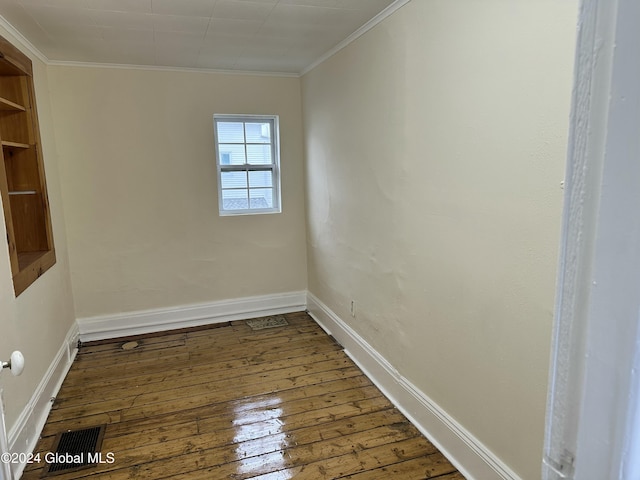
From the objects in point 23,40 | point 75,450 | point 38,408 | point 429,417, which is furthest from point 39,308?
point 429,417

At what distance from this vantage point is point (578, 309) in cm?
47

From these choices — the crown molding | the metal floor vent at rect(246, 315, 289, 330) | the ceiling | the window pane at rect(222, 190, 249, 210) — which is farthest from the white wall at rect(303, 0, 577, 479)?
the window pane at rect(222, 190, 249, 210)

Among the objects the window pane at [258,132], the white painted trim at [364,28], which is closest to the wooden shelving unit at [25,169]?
the window pane at [258,132]

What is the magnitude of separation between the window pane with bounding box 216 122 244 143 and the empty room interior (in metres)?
0.05

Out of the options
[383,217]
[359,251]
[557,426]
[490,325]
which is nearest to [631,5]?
[557,426]

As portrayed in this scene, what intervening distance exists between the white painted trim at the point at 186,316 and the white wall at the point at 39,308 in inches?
10.3

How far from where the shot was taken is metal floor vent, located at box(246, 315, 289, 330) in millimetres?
3951

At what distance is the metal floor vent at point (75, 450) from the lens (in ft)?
6.93

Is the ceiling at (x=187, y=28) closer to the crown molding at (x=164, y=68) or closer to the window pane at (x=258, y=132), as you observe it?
the crown molding at (x=164, y=68)

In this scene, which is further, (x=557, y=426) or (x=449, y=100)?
(x=449, y=100)

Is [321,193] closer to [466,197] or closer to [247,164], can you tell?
[247,164]

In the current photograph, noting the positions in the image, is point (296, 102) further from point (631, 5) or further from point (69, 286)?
point (631, 5)

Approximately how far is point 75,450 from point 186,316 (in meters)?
1.79

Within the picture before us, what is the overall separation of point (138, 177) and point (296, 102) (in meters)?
1.60
